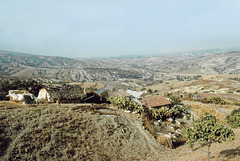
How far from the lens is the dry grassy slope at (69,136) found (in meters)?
11.2

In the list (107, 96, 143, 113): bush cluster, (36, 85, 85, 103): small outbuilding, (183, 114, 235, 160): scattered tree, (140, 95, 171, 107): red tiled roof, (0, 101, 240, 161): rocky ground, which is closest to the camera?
(183, 114, 235, 160): scattered tree

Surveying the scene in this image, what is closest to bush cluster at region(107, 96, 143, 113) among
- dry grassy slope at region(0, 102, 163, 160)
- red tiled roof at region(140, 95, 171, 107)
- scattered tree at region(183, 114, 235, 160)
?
dry grassy slope at region(0, 102, 163, 160)

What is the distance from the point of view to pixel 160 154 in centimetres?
1420

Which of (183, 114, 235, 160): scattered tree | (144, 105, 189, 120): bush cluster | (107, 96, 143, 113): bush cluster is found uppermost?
(183, 114, 235, 160): scattered tree

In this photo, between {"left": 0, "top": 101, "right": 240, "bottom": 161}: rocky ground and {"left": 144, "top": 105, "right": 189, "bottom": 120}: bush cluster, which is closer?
{"left": 0, "top": 101, "right": 240, "bottom": 161}: rocky ground

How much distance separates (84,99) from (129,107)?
8.72 m

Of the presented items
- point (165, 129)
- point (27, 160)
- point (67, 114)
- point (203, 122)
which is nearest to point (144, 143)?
point (165, 129)

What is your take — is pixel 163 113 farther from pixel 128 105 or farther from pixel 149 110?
pixel 128 105

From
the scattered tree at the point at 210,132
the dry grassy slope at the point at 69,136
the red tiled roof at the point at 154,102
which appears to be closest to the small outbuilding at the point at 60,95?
the dry grassy slope at the point at 69,136

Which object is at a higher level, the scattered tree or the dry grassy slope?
the scattered tree

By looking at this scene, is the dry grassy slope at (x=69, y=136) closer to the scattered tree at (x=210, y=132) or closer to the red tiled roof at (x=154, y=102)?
the scattered tree at (x=210, y=132)

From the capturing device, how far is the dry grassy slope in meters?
11.2

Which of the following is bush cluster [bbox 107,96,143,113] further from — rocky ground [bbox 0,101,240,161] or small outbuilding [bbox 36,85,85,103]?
small outbuilding [bbox 36,85,85,103]

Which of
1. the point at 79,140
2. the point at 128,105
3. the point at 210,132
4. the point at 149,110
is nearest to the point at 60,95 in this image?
the point at 128,105
